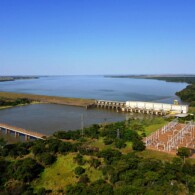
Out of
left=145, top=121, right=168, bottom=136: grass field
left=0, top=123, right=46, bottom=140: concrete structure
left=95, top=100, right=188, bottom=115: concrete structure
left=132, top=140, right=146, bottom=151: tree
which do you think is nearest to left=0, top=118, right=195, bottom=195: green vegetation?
left=132, top=140, right=146, bottom=151: tree

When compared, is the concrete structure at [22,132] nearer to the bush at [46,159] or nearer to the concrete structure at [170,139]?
the bush at [46,159]

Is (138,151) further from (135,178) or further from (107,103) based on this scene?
(107,103)

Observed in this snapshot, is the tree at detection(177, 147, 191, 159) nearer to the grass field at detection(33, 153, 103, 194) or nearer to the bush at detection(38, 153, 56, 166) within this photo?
the grass field at detection(33, 153, 103, 194)

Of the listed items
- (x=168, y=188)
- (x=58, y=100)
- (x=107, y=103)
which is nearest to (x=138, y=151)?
(x=168, y=188)

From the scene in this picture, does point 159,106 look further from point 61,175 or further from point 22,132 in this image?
point 61,175

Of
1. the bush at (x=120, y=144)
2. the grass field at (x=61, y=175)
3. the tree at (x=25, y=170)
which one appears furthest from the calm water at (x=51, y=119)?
the tree at (x=25, y=170)
